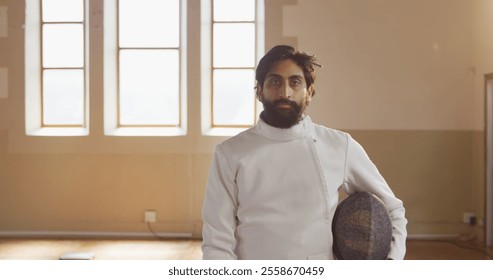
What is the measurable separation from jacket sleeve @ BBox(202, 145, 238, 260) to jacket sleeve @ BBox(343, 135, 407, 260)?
1.15ft

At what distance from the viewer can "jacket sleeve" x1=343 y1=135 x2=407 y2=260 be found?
1.78 m

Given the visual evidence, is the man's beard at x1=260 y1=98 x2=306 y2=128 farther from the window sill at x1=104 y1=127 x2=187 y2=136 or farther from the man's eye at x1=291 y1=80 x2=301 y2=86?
the window sill at x1=104 y1=127 x2=187 y2=136

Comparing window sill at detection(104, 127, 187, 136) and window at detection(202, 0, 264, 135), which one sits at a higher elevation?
window at detection(202, 0, 264, 135)

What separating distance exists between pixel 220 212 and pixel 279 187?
0.18m

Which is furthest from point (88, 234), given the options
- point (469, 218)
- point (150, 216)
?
point (469, 218)

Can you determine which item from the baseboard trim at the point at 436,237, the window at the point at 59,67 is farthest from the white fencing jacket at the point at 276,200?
the window at the point at 59,67

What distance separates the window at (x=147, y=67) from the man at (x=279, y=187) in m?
4.77

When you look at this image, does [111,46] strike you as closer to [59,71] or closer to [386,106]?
[59,71]

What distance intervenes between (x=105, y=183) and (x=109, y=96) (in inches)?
35.1

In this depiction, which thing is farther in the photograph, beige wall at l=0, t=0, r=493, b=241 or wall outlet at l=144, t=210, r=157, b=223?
wall outlet at l=144, t=210, r=157, b=223

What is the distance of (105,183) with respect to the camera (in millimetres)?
6340

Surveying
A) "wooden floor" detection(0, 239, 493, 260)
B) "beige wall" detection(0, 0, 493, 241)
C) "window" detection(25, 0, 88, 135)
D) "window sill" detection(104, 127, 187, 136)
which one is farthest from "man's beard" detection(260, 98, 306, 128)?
"window" detection(25, 0, 88, 135)

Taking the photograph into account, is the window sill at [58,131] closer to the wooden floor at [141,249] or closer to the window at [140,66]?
the window at [140,66]

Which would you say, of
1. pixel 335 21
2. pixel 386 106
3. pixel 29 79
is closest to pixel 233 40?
pixel 335 21
